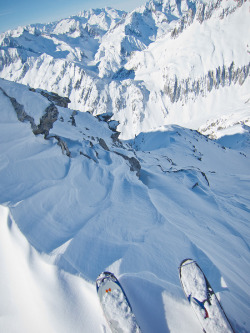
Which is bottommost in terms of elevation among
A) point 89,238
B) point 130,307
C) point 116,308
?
point 130,307

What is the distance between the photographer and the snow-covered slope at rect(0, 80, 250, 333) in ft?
16.1

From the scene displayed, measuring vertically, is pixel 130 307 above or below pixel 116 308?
below

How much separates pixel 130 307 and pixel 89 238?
2452mm

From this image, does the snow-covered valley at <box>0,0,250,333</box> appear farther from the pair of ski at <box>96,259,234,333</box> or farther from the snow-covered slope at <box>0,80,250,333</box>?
the pair of ski at <box>96,259,234,333</box>

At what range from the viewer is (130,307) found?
4973 millimetres

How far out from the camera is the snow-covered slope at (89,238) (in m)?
4.91

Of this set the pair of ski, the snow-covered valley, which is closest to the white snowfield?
the pair of ski

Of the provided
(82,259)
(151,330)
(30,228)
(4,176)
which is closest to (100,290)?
(82,259)

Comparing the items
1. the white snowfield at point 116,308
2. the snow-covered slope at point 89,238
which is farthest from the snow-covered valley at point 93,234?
the white snowfield at point 116,308

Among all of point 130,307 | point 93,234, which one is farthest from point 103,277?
point 93,234

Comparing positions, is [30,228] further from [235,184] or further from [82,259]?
[235,184]

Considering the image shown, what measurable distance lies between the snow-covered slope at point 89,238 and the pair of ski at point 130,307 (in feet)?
0.84

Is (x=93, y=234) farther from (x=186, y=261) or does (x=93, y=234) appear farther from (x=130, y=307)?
(x=186, y=261)

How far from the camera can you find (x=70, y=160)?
1149 cm
